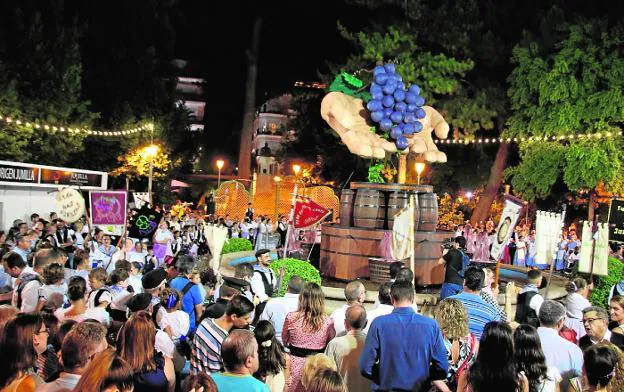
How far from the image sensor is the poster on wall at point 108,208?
1211cm

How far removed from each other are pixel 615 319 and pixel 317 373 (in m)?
4.33

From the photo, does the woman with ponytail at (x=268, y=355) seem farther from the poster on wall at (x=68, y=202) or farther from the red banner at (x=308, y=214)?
the poster on wall at (x=68, y=202)

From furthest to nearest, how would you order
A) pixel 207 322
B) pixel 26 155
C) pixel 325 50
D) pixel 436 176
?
pixel 325 50
pixel 436 176
pixel 26 155
pixel 207 322

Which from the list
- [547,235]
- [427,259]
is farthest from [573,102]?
[547,235]

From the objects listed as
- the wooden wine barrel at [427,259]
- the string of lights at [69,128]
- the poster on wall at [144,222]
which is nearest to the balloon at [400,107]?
the wooden wine barrel at [427,259]

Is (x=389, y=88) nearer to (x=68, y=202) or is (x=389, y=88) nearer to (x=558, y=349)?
(x=68, y=202)

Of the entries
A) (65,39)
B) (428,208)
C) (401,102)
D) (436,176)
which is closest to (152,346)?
(428,208)

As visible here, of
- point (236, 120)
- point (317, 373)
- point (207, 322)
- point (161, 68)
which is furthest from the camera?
point (236, 120)

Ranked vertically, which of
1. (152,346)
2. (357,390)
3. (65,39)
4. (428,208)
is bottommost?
(357,390)

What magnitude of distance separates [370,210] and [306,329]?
8.11m

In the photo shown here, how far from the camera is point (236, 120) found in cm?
5588

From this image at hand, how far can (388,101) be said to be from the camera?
14.6 metres

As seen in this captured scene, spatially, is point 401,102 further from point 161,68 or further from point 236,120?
point 236,120

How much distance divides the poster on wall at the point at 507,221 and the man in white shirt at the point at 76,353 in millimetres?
7089
